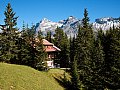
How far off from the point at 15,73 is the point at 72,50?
46540 mm

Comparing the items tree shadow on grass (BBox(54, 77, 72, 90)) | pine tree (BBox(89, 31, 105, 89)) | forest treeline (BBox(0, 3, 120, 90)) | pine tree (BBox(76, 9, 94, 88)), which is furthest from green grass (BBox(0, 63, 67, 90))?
pine tree (BBox(89, 31, 105, 89))

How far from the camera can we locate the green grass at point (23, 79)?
140 ft

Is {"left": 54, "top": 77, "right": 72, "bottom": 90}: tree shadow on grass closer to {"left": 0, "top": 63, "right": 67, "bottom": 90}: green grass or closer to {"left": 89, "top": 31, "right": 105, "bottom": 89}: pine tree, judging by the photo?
{"left": 0, "top": 63, "right": 67, "bottom": 90}: green grass

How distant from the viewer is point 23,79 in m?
47.6

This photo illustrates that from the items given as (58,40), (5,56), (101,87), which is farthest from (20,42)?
(58,40)

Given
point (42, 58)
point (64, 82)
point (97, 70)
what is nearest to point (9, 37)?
point (42, 58)

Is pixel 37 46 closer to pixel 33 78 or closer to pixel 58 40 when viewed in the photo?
pixel 33 78

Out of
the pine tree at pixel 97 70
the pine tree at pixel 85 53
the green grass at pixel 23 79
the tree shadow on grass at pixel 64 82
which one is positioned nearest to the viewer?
the green grass at pixel 23 79

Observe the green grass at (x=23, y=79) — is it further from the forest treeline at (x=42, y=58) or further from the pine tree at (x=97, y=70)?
the pine tree at (x=97, y=70)

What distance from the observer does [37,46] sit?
60406 mm

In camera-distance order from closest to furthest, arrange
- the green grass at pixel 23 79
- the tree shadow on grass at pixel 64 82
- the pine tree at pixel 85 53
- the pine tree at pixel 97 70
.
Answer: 1. the green grass at pixel 23 79
2. the tree shadow on grass at pixel 64 82
3. the pine tree at pixel 97 70
4. the pine tree at pixel 85 53

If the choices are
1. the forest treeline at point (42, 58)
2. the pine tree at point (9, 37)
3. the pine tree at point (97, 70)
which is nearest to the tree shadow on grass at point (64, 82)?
the forest treeline at point (42, 58)

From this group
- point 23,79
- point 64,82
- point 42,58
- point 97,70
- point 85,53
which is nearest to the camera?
point 23,79

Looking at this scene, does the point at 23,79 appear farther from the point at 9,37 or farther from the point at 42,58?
the point at 9,37
